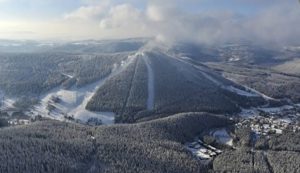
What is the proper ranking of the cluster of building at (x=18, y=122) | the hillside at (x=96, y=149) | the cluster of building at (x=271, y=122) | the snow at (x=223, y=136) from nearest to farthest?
1. the hillside at (x=96, y=149)
2. the snow at (x=223, y=136)
3. the cluster of building at (x=18, y=122)
4. the cluster of building at (x=271, y=122)

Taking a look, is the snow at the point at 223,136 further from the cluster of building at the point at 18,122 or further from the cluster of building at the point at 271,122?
the cluster of building at the point at 18,122

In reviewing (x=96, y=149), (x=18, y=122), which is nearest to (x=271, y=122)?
(x=96, y=149)

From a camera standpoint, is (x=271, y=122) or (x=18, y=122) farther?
(x=271, y=122)

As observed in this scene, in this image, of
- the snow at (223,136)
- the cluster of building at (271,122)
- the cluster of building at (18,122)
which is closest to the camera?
the snow at (223,136)

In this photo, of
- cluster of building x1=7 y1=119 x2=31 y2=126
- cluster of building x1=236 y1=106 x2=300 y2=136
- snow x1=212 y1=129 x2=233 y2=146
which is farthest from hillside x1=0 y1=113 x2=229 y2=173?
cluster of building x1=236 y1=106 x2=300 y2=136

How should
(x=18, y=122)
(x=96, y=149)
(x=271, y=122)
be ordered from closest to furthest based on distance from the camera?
(x=96, y=149) → (x=18, y=122) → (x=271, y=122)

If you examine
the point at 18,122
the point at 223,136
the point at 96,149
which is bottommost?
the point at 223,136

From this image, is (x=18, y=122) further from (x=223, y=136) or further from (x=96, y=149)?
(x=223, y=136)

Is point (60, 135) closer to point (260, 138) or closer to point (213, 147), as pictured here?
point (213, 147)

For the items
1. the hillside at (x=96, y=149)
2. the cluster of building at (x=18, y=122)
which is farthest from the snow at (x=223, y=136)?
the cluster of building at (x=18, y=122)

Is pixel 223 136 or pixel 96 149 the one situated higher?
pixel 96 149
